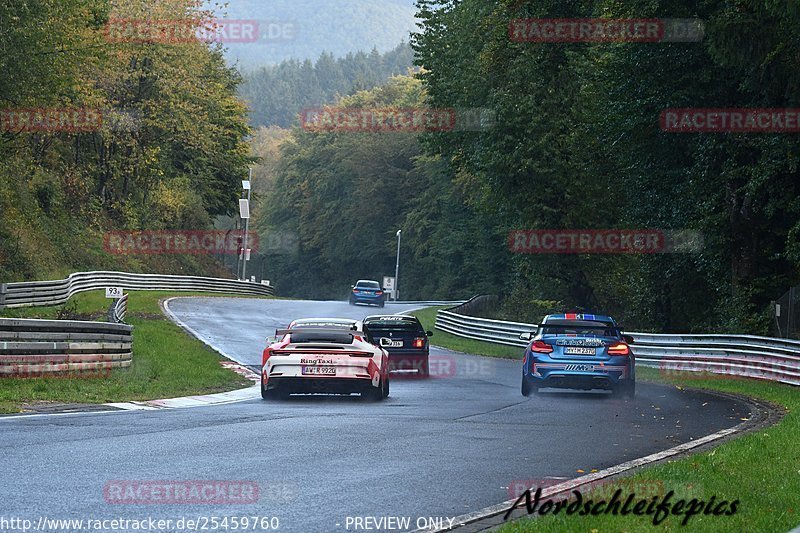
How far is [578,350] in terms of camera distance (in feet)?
70.2

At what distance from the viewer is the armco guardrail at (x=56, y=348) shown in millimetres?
18953

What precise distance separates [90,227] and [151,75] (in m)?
10.7

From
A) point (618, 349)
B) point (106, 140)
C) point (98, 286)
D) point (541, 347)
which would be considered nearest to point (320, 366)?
point (541, 347)

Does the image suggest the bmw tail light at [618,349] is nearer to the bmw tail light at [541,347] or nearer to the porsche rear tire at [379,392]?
the bmw tail light at [541,347]

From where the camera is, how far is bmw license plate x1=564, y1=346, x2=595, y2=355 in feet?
70.1

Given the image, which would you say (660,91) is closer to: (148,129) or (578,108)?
(578,108)

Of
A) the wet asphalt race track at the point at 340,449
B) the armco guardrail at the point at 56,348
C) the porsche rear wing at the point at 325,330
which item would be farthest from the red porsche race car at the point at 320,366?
the armco guardrail at the point at 56,348

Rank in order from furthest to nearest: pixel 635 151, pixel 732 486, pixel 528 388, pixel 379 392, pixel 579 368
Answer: pixel 635 151, pixel 528 388, pixel 579 368, pixel 379 392, pixel 732 486

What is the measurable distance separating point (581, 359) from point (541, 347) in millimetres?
742

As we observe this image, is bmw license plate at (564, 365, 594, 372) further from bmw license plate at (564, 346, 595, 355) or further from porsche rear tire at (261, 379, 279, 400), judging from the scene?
porsche rear tire at (261, 379, 279, 400)

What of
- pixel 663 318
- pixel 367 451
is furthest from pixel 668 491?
pixel 663 318

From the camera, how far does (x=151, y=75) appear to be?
73188 millimetres

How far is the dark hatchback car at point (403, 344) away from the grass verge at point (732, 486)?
12.6m

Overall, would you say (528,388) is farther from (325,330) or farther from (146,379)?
(146,379)
